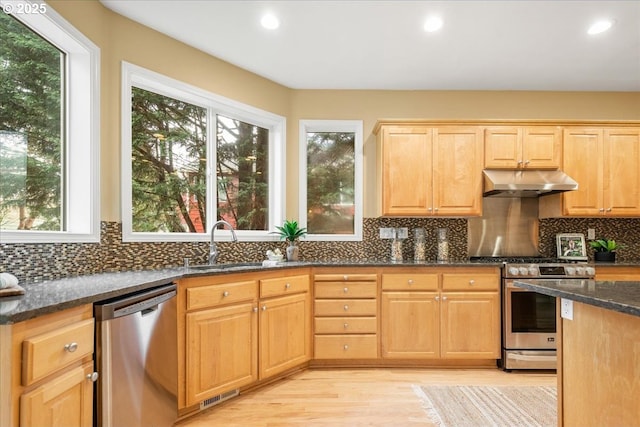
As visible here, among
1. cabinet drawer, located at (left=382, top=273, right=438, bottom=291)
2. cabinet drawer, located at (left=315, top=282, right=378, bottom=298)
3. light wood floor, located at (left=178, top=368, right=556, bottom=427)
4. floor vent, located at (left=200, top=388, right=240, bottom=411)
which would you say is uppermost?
cabinet drawer, located at (left=382, top=273, right=438, bottom=291)

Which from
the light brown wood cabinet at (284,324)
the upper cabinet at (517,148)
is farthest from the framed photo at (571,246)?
the light brown wood cabinet at (284,324)

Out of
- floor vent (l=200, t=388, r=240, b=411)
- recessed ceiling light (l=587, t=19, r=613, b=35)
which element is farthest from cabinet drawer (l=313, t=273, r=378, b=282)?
recessed ceiling light (l=587, t=19, r=613, b=35)

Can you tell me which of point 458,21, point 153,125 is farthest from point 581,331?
point 153,125

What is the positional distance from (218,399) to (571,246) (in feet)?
12.1

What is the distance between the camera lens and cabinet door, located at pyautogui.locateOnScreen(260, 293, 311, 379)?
2.88m

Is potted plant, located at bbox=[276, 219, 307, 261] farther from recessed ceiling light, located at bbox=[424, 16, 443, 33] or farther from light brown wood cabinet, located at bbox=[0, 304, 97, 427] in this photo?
light brown wood cabinet, located at bbox=[0, 304, 97, 427]

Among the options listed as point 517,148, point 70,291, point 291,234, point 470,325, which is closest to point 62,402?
point 70,291

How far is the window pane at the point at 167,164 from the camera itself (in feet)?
9.53

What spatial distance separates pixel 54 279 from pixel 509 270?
3.38 metres

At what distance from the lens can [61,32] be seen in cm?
223

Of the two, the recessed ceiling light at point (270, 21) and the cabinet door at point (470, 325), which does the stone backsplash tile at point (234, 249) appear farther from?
the recessed ceiling light at point (270, 21)

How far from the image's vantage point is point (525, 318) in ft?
11.0

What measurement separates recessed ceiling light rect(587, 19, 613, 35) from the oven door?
2066 mm

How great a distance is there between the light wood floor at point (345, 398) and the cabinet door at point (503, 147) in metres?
1.90
